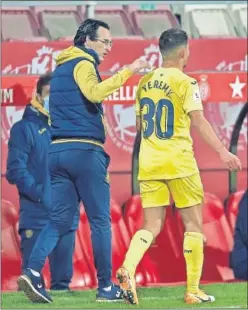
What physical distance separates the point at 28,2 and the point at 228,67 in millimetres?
2040

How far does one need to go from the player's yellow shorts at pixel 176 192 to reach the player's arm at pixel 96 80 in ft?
2.08

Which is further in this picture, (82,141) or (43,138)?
(43,138)

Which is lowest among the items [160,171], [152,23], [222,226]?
[222,226]

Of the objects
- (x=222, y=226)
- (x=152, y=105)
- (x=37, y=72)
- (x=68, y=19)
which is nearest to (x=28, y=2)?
(x=68, y=19)

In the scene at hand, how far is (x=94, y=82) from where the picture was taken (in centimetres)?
812

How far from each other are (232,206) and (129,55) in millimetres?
1573

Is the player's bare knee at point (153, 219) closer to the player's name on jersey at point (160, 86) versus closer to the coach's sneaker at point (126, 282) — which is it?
the coach's sneaker at point (126, 282)

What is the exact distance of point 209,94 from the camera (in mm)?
10570

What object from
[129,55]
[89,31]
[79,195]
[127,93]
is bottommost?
[79,195]

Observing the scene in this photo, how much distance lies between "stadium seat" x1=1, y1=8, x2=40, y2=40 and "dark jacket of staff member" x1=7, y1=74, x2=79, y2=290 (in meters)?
2.52

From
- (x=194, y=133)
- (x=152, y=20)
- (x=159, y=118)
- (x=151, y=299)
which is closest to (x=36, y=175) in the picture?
(x=151, y=299)

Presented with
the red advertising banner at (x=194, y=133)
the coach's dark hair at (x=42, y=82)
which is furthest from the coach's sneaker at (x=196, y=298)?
the red advertising banner at (x=194, y=133)

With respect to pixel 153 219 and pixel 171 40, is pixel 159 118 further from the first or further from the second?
pixel 153 219

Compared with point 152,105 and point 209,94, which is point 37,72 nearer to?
point 209,94
